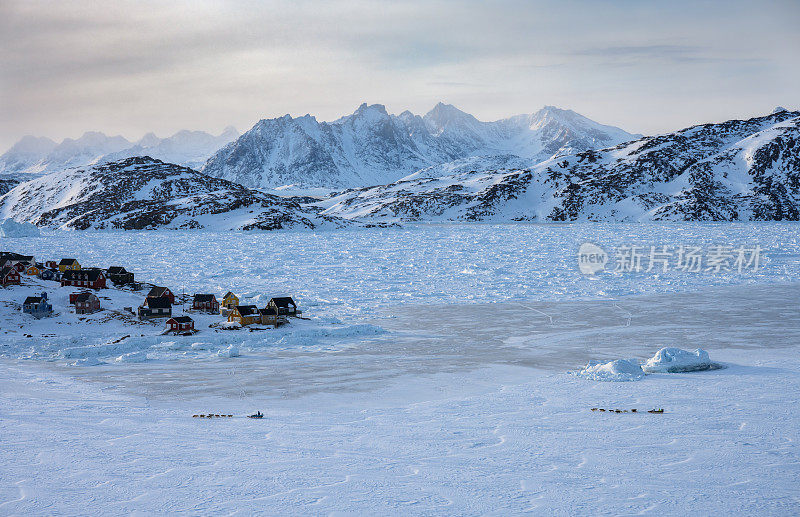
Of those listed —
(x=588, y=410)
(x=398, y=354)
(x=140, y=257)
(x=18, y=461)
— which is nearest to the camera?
(x=18, y=461)

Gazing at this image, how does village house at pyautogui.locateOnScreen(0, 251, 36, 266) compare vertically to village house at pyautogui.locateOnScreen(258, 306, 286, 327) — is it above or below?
above

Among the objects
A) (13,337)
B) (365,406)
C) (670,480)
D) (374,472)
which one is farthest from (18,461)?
(13,337)

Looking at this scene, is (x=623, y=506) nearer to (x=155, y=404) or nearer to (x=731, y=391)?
(x=731, y=391)

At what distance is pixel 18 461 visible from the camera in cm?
1145

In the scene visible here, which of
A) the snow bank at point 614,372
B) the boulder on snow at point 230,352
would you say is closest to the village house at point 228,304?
the boulder on snow at point 230,352

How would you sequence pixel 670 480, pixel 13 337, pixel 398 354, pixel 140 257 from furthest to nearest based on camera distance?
pixel 140 257 → pixel 13 337 → pixel 398 354 → pixel 670 480

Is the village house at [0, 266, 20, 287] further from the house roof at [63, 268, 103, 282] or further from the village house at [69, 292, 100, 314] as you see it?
the village house at [69, 292, 100, 314]

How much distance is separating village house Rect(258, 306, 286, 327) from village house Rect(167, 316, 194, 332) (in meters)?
3.12

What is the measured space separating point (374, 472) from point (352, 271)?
133 ft

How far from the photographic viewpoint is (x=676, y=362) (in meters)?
19.3

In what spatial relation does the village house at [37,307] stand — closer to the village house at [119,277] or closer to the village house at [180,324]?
the village house at [180,324]

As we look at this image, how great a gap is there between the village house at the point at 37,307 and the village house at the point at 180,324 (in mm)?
5780

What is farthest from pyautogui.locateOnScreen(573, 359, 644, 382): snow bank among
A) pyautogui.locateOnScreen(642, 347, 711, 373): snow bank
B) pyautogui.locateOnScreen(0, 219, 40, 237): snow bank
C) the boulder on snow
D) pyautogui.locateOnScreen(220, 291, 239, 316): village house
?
pyautogui.locateOnScreen(0, 219, 40, 237): snow bank

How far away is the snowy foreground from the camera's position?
1001cm
